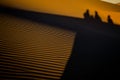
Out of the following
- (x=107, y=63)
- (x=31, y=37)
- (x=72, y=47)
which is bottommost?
(x=107, y=63)

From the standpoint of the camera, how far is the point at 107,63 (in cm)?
500

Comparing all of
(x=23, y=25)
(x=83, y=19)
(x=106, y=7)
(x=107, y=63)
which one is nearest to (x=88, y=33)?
(x=83, y=19)

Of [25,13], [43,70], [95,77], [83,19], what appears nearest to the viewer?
[43,70]

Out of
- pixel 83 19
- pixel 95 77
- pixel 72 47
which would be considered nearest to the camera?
pixel 95 77

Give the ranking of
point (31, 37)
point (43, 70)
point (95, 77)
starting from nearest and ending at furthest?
point (43, 70) < point (95, 77) < point (31, 37)

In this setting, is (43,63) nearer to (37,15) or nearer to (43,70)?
(43,70)

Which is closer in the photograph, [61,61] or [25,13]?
[61,61]

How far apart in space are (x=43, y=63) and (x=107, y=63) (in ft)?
8.19

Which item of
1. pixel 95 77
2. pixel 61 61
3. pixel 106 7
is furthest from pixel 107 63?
pixel 106 7

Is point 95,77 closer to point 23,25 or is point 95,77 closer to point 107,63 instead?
point 107,63

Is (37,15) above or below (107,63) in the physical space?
above

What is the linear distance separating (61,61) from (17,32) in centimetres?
202

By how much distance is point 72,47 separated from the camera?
5355 mm

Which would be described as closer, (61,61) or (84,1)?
(61,61)
